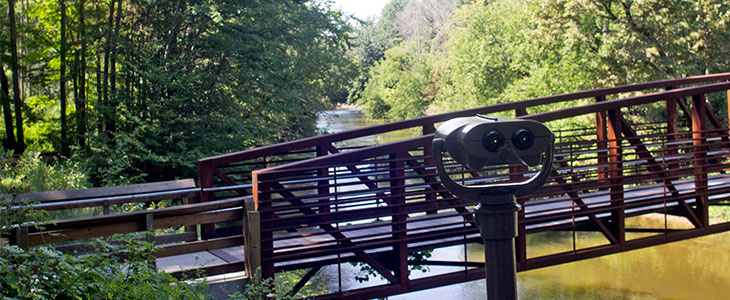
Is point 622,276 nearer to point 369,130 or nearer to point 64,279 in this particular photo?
point 369,130

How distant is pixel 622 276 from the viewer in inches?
634

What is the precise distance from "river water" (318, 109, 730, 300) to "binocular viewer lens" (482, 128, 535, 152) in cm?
1105

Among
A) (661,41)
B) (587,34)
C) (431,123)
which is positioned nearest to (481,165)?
(431,123)

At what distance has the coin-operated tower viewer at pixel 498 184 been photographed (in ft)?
8.73

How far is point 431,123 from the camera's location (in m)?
8.77

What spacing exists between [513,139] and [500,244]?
1.42 feet

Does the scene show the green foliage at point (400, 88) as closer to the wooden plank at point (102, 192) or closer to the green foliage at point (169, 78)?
the green foliage at point (169, 78)

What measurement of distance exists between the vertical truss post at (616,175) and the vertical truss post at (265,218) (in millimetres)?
4243

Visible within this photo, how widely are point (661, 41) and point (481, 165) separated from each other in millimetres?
21366

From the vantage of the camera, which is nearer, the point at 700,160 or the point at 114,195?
the point at 114,195

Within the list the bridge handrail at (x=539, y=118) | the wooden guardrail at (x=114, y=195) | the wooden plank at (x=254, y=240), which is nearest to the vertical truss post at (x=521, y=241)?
the bridge handrail at (x=539, y=118)

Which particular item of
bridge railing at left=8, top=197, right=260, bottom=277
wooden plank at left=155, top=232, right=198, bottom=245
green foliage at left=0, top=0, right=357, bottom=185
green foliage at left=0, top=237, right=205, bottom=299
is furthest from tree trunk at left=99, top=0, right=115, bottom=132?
green foliage at left=0, top=237, right=205, bottom=299

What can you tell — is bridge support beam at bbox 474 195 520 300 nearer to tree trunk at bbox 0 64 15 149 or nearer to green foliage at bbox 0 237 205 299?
green foliage at bbox 0 237 205 299

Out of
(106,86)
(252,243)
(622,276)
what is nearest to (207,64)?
(106,86)
